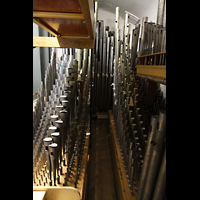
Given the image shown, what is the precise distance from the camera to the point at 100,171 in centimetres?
303

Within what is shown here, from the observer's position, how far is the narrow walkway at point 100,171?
8.23ft

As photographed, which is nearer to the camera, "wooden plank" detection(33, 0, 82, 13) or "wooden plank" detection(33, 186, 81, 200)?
"wooden plank" detection(33, 0, 82, 13)

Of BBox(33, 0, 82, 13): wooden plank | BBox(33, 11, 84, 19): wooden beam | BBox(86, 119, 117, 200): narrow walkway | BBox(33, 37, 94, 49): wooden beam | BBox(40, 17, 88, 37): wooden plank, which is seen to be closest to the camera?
BBox(33, 0, 82, 13): wooden plank

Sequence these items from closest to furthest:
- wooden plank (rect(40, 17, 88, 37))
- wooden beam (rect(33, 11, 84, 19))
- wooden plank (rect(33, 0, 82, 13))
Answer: wooden plank (rect(33, 0, 82, 13)) → wooden beam (rect(33, 11, 84, 19)) → wooden plank (rect(40, 17, 88, 37))

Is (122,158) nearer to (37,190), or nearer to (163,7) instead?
(37,190)

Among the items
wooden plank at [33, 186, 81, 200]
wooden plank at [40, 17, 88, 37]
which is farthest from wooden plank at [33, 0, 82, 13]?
wooden plank at [33, 186, 81, 200]

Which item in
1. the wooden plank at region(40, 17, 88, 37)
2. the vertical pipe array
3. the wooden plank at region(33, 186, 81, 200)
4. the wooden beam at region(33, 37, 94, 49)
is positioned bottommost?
the wooden plank at region(33, 186, 81, 200)

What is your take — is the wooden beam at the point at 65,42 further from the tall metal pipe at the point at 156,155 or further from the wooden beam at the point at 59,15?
the tall metal pipe at the point at 156,155

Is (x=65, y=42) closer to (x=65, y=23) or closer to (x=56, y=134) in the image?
(x=65, y=23)

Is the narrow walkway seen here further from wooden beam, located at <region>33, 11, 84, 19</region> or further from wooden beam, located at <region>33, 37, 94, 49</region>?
wooden beam, located at <region>33, 11, 84, 19</region>

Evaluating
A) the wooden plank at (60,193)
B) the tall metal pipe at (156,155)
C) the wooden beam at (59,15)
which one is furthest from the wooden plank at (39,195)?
the wooden beam at (59,15)

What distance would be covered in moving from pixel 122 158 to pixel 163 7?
299 cm

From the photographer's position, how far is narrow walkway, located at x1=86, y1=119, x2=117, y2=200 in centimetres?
251
